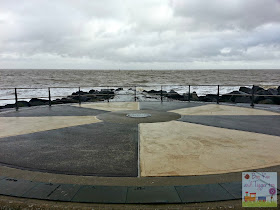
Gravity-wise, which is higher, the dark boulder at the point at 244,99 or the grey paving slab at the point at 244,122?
the grey paving slab at the point at 244,122

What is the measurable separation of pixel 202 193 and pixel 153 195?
2.17 feet

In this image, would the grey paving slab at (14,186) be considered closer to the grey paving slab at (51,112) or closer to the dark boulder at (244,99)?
the grey paving slab at (51,112)

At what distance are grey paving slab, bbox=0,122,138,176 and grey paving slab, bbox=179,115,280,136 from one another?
2.53 m

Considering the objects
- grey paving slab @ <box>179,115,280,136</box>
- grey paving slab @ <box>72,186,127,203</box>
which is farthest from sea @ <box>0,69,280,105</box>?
grey paving slab @ <box>72,186,127,203</box>

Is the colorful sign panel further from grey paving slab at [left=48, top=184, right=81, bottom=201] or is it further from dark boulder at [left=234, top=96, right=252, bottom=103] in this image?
dark boulder at [left=234, top=96, right=252, bottom=103]

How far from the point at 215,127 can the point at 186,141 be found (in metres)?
1.79

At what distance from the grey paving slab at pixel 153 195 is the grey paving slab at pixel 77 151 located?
553 mm

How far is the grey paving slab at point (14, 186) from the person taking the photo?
3.09 metres

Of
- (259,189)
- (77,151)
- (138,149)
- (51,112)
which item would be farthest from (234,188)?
(51,112)

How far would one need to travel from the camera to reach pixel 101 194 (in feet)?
9.98

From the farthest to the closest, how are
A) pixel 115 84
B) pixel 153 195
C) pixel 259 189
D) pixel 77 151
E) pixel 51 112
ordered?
pixel 115 84, pixel 51 112, pixel 77 151, pixel 259 189, pixel 153 195

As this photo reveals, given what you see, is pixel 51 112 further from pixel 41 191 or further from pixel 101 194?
pixel 101 194

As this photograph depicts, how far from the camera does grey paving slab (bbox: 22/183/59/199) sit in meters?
2.99

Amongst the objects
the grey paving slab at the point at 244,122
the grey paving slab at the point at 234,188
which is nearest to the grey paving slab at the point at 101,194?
the grey paving slab at the point at 234,188
